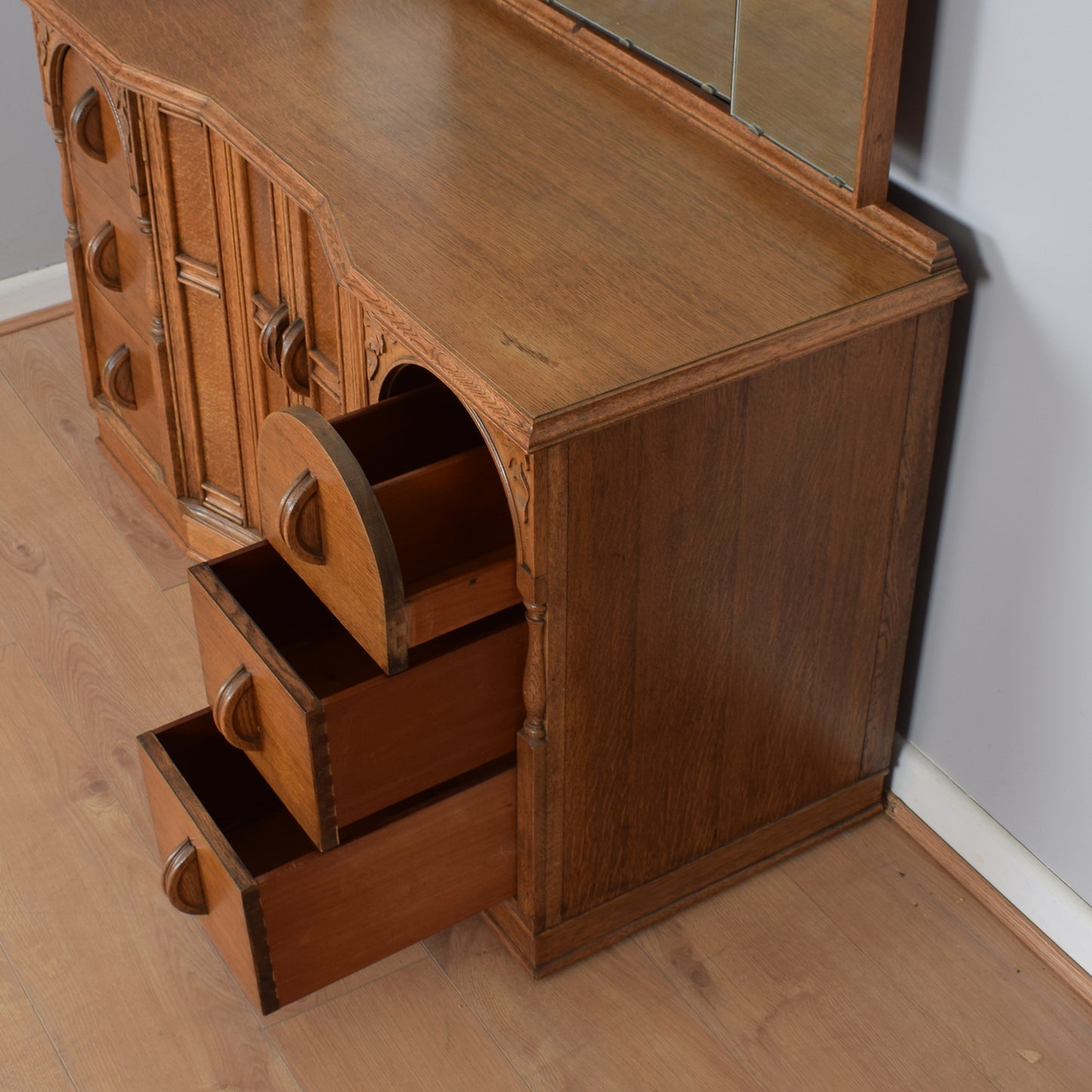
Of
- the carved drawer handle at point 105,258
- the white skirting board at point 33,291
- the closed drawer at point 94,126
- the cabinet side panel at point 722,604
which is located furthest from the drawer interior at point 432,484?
the white skirting board at point 33,291

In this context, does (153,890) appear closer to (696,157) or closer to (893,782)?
(893,782)

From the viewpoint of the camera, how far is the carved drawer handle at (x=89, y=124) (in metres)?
1.89

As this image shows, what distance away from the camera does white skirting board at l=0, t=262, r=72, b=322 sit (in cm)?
263

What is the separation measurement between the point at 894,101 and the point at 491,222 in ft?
1.28

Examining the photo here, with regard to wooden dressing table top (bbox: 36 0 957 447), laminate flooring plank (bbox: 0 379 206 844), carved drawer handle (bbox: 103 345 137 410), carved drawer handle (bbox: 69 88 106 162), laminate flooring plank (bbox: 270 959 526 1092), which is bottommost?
laminate flooring plank (bbox: 270 959 526 1092)

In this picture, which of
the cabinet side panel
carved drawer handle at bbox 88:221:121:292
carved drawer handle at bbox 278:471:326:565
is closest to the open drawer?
carved drawer handle at bbox 278:471:326:565

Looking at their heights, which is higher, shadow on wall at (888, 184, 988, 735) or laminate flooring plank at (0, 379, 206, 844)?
shadow on wall at (888, 184, 988, 735)

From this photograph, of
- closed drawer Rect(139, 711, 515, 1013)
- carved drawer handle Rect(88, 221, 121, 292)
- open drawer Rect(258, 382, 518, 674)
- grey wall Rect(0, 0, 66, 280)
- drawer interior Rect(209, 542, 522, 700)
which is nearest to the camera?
open drawer Rect(258, 382, 518, 674)

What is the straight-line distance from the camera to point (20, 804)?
5.89 feet

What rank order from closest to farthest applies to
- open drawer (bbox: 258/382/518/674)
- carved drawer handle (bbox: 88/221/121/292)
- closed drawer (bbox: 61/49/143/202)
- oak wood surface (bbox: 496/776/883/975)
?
open drawer (bbox: 258/382/518/674)
oak wood surface (bbox: 496/776/883/975)
closed drawer (bbox: 61/49/143/202)
carved drawer handle (bbox: 88/221/121/292)

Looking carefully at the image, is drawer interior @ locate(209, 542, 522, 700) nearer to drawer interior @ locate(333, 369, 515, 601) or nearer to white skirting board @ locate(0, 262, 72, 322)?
drawer interior @ locate(333, 369, 515, 601)

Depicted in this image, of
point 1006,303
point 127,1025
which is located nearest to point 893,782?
point 1006,303

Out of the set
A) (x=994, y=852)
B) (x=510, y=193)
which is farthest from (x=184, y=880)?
(x=994, y=852)

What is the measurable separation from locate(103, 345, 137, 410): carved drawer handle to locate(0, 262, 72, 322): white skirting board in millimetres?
577
